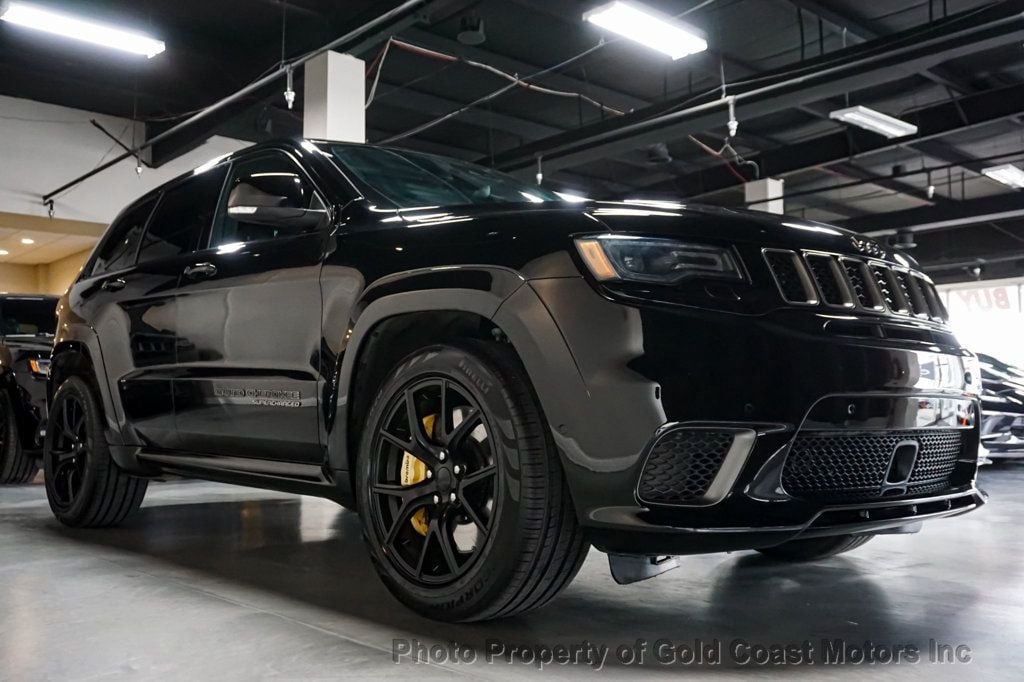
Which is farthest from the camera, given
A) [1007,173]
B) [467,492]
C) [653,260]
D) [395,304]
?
[1007,173]

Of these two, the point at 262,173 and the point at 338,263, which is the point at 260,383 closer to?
the point at 338,263

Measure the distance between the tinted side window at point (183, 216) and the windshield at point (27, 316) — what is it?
3.40 metres

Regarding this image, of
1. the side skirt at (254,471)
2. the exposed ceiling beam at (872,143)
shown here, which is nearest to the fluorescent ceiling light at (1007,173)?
the exposed ceiling beam at (872,143)

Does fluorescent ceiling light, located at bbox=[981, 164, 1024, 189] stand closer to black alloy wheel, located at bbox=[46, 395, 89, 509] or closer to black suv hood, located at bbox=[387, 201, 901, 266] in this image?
black suv hood, located at bbox=[387, 201, 901, 266]

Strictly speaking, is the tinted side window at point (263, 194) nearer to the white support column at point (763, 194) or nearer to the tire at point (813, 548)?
the tire at point (813, 548)

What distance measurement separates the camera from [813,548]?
3252 mm

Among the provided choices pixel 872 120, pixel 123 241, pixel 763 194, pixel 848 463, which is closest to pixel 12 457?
pixel 123 241

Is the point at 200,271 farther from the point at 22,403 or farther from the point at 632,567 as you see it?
the point at 22,403

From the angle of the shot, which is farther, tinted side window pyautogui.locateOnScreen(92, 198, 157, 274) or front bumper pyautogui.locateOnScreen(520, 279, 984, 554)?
tinted side window pyautogui.locateOnScreen(92, 198, 157, 274)

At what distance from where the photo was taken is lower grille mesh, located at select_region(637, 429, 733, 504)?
2.01 meters

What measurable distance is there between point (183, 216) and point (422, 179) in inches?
46.9

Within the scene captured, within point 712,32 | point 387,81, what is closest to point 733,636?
point 712,32

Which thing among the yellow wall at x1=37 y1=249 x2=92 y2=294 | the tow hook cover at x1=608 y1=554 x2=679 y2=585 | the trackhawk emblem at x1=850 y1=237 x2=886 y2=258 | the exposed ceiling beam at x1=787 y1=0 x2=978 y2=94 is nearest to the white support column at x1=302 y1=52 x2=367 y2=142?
the exposed ceiling beam at x1=787 y1=0 x2=978 y2=94

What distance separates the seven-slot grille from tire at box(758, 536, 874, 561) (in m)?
0.95
